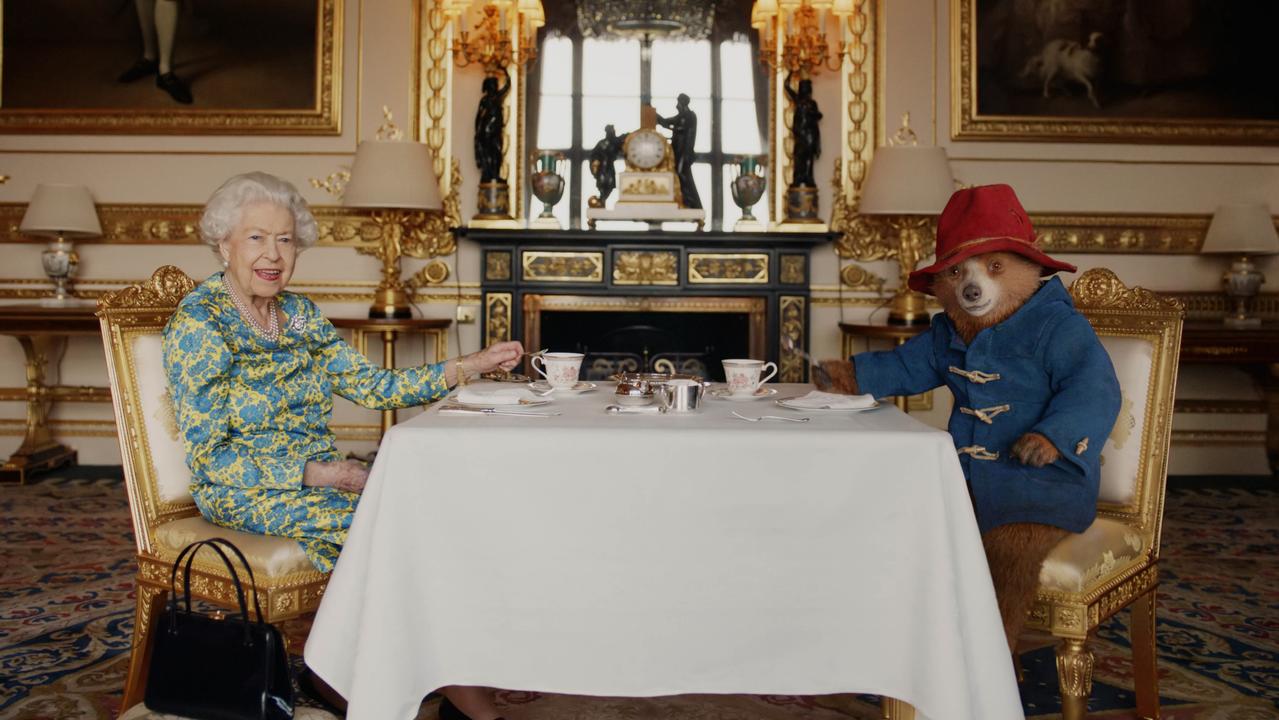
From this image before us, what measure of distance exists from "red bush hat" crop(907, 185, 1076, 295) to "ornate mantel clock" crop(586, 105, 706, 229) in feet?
9.19

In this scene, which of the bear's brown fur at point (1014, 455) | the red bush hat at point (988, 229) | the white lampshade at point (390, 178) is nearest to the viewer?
the bear's brown fur at point (1014, 455)

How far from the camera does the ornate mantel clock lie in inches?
197

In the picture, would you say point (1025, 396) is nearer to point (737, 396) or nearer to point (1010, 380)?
point (1010, 380)

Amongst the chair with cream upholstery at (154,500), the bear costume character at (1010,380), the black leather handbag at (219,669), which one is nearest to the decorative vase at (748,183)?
the bear costume character at (1010,380)

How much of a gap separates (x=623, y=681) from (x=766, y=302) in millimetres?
3597

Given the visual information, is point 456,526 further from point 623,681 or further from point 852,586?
point 852,586

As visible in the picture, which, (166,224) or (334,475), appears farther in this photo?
(166,224)

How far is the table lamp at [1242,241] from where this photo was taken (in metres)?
5.07

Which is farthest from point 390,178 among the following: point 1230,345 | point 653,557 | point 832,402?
point 1230,345

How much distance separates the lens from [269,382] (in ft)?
7.43

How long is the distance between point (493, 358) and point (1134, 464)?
1.54 metres

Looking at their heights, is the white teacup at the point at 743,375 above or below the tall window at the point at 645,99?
below

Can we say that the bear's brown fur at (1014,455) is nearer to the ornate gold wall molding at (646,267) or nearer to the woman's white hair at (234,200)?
the woman's white hair at (234,200)

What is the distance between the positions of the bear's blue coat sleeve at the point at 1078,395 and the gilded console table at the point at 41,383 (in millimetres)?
4338
